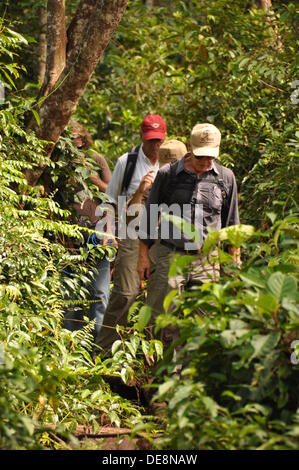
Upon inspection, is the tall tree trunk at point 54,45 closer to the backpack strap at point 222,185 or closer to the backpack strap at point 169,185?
the backpack strap at point 169,185

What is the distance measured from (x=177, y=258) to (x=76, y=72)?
3.75 metres

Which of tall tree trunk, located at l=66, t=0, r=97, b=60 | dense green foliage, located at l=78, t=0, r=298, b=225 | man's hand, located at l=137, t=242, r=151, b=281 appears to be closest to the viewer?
man's hand, located at l=137, t=242, r=151, b=281

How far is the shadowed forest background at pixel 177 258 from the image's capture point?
4367mm

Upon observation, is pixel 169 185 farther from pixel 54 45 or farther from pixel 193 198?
pixel 54 45

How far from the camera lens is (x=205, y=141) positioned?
6738mm

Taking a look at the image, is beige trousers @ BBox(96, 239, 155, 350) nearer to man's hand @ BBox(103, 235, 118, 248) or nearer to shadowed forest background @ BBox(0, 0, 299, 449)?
shadowed forest background @ BBox(0, 0, 299, 449)

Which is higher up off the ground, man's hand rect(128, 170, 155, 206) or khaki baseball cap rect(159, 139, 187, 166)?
khaki baseball cap rect(159, 139, 187, 166)

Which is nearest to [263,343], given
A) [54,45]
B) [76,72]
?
[76,72]

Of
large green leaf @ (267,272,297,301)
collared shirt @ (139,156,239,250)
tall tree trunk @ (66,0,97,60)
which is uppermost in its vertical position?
tall tree trunk @ (66,0,97,60)

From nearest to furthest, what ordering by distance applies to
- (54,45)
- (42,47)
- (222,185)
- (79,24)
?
(222,185) → (54,45) → (79,24) → (42,47)

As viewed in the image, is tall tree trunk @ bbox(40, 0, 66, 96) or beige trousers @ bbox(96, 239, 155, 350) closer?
beige trousers @ bbox(96, 239, 155, 350)

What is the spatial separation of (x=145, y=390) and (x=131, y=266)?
1.20 metres

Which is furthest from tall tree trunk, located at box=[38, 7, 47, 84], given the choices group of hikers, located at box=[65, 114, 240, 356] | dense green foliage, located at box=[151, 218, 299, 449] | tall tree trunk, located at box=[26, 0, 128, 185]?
dense green foliage, located at box=[151, 218, 299, 449]

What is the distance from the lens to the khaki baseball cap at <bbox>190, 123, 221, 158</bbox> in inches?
264
